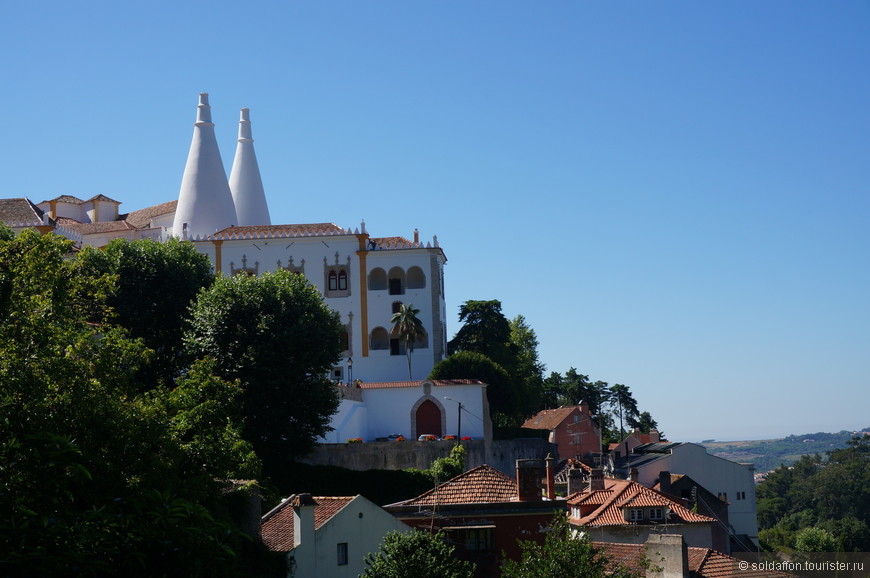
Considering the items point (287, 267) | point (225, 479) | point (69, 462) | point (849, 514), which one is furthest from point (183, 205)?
point (849, 514)

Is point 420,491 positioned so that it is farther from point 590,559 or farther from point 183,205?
point 183,205

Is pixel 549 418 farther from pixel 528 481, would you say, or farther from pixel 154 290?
pixel 528 481

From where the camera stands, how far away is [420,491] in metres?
39.1

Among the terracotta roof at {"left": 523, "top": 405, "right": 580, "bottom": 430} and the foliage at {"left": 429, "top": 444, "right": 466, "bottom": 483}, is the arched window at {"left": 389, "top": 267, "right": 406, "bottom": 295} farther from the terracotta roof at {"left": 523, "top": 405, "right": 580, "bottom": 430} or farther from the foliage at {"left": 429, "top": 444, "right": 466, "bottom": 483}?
the foliage at {"left": 429, "top": 444, "right": 466, "bottom": 483}

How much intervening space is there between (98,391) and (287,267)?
4243 centimetres

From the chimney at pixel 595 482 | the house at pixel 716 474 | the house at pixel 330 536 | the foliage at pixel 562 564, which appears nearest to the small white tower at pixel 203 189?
the house at pixel 716 474

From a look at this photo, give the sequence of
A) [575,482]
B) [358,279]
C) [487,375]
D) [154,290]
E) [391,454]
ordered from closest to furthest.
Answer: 1. [575,482]
2. [154,290]
3. [391,454]
4. [487,375]
5. [358,279]

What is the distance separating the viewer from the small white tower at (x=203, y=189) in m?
60.6

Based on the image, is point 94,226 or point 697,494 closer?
point 697,494

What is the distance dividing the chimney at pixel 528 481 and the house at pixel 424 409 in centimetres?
2257

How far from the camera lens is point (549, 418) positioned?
66.2 meters

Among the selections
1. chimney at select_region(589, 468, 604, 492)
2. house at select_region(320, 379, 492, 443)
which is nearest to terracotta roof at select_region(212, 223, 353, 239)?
house at select_region(320, 379, 492, 443)

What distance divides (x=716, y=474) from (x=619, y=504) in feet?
81.9

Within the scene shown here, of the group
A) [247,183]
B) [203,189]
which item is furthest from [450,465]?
[247,183]
